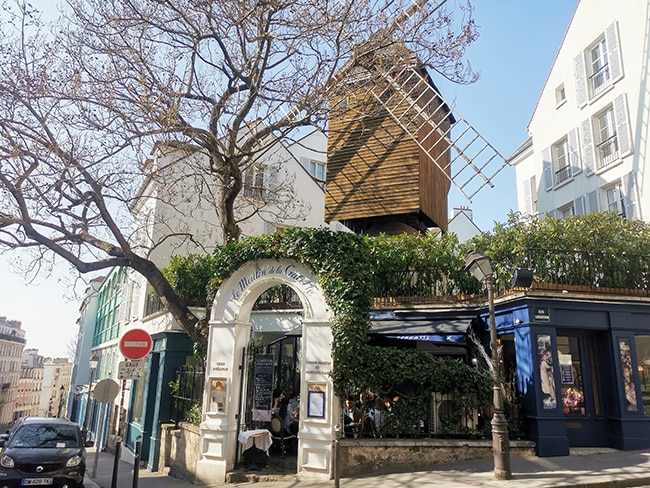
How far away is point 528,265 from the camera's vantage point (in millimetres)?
11695

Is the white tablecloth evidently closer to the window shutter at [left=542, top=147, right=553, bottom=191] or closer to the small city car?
the small city car

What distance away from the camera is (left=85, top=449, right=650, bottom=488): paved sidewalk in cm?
767

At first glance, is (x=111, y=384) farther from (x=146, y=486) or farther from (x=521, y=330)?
(x=521, y=330)

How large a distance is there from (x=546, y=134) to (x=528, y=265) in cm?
1210

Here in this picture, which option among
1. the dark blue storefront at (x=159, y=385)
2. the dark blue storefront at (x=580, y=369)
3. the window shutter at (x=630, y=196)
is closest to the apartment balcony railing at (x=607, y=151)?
the window shutter at (x=630, y=196)

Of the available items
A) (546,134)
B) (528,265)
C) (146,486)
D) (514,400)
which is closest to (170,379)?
(146,486)

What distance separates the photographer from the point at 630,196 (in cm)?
1600

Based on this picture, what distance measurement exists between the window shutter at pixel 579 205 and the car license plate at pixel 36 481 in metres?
19.0

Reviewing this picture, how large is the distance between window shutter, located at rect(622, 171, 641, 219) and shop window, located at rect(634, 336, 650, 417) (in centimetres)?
646

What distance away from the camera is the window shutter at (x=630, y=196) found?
15.8 metres

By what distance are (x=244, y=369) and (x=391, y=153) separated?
32.0 feet

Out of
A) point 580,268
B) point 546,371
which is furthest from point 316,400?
point 580,268

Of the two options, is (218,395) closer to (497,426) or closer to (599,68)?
(497,426)

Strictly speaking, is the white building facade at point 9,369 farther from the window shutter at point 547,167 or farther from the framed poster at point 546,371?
the framed poster at point 546,371
